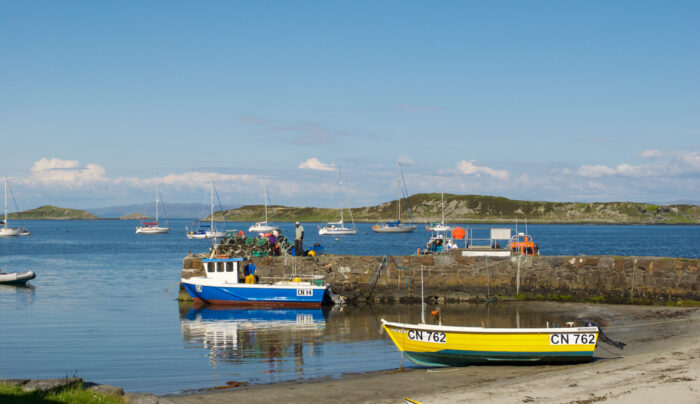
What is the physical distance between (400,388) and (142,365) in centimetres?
746

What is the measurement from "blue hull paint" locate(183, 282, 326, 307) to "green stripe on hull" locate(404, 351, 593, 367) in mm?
11338

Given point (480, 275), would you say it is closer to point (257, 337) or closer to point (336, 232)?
point (257, 337)

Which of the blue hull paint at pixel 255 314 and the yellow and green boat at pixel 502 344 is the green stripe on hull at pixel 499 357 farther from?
the blue hull paint at pixel 255 314

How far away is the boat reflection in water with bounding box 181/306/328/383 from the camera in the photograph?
1781 centimetres

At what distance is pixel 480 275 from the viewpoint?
28.2 metres

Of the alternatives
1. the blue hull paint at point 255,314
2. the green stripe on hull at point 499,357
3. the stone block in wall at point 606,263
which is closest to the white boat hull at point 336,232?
the blue hull paint at point 255,314

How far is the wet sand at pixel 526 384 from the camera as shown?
41.7ft

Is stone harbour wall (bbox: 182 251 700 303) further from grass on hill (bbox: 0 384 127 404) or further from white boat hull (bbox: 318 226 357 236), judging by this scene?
white boat hull (bbox: 318 226 357 236)

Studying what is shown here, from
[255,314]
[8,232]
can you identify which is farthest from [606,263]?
[8,232]

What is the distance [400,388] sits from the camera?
47.9ft

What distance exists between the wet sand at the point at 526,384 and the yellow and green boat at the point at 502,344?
0.24m

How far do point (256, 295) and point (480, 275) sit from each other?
A: 932 cm

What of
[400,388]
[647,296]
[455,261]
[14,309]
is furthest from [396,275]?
[14,309]

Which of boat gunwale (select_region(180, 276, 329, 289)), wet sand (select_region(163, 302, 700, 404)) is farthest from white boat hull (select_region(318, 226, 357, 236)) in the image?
wet sand (select_region(163, 302, 700, 404))
